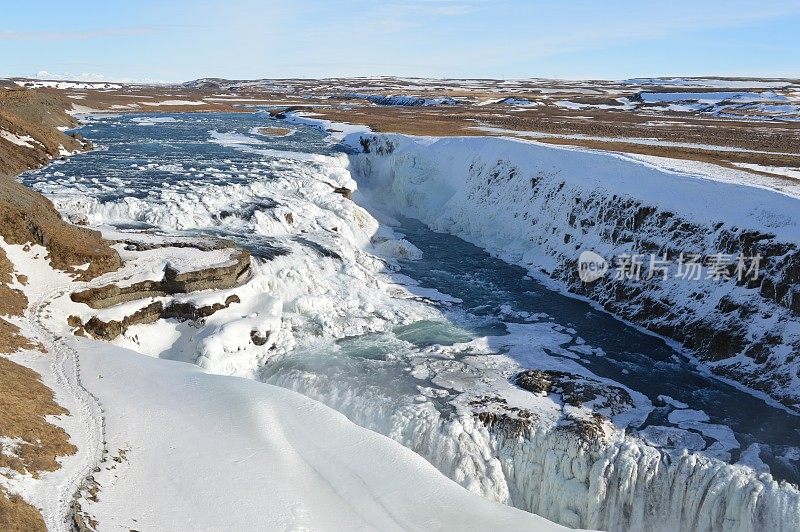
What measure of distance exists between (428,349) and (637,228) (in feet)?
38.1

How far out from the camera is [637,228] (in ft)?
84.1

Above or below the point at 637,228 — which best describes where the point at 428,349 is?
below

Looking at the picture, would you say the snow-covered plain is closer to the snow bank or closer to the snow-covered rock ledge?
the snow-covered rock ledge

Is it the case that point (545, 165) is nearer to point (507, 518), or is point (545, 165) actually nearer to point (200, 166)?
point (200, 166)

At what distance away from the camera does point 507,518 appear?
11.7 metres

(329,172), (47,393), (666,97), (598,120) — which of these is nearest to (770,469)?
(47,393)

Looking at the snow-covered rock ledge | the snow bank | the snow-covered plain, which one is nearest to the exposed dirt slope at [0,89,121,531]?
the snow bank

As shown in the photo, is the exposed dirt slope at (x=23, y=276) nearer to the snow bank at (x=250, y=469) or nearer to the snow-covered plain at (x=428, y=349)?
the snow bank at (x=250, y=469)

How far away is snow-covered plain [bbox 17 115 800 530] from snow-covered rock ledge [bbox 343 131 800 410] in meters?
0.30

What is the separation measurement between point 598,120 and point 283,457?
6316cm

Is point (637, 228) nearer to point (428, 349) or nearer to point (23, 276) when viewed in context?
point (428, 349)

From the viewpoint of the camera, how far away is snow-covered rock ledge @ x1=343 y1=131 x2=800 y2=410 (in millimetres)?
18953

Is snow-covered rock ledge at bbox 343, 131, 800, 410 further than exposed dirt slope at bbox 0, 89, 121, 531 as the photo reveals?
Yes

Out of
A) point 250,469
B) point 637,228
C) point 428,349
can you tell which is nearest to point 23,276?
point 250,469
